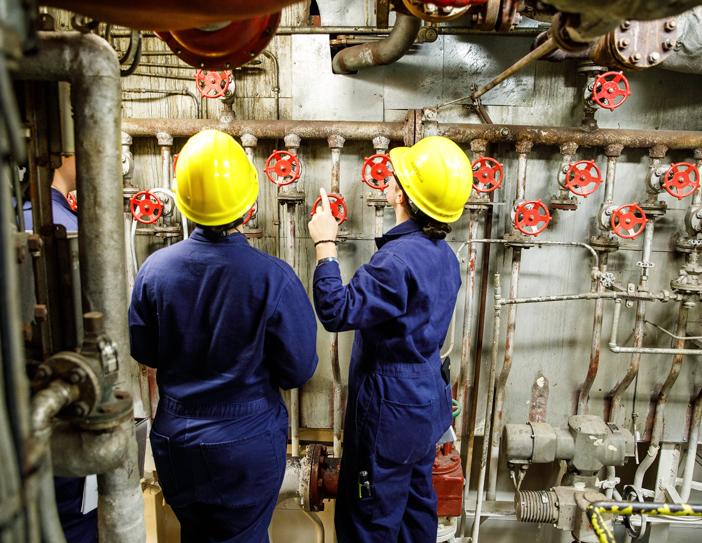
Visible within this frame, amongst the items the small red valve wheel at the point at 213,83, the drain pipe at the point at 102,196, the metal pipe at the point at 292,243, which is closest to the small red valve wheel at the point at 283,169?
the metal pipe at the point at 292,243

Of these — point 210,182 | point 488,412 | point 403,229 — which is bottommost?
point 488,412

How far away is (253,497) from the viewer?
1542 mm

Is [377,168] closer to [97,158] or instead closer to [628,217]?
[628,217]

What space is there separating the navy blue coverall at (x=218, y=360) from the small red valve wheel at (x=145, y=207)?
2.07 ft

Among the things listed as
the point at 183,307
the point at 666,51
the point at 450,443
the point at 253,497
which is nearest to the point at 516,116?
the point at 666,51

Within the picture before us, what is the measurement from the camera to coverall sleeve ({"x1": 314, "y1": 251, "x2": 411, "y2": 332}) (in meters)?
1.52

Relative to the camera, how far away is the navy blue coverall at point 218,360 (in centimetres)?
144

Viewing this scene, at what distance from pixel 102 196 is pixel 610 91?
209 cm

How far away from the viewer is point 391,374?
5.51ft

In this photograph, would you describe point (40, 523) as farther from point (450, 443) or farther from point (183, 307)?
point (450, 443)

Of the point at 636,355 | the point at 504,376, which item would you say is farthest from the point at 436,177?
the point at 636,355

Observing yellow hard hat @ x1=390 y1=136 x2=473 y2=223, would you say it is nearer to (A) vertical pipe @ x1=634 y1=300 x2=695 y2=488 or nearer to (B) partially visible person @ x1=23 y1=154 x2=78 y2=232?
(B) partially visible person @ x1=23 y1=154 x2=78 y2=232

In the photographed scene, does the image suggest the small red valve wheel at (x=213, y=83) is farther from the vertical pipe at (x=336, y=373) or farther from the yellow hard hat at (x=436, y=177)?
the yellow hard hat at (x=436, y=177)

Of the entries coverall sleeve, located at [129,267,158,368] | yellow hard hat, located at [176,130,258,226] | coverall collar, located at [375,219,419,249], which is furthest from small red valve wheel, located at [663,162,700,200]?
coverall sleeve, located at [129,267,158,368]
